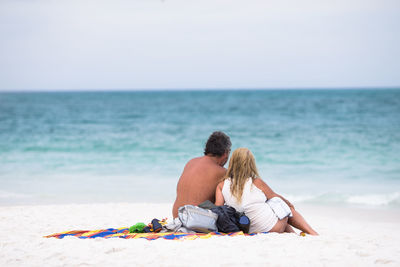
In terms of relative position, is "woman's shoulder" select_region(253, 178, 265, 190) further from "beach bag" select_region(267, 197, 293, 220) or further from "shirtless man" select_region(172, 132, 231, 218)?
"shirtless man" select_region(172, 132, 231, 218)

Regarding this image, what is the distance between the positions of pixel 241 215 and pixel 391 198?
507 cm

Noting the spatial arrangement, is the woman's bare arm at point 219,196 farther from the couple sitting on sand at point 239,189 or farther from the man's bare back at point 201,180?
the man's bare back at point 201,180

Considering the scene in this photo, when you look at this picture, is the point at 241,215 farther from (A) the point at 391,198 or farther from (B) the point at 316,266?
(A) the point at 391,198

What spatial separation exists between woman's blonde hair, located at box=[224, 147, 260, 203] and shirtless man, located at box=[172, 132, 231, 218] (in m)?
0.30

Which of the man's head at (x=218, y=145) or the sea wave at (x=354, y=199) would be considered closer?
the man's head at (x=218, y=145)

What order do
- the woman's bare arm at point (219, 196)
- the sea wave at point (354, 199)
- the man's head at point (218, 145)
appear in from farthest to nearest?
the sea wave at point (354, 199) < the man's head at point (218, 145) < the woman's bare arm at point (219, 196)

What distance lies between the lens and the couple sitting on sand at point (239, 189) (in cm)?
462

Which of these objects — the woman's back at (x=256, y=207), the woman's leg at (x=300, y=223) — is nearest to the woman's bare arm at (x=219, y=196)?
the woman's back at (x=256, y=207)

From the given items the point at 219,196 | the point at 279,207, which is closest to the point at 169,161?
the point at 219,196

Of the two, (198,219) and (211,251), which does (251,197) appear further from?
(211,251)

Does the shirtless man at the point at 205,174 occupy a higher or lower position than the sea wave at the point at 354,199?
higher

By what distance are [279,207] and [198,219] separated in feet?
2.81

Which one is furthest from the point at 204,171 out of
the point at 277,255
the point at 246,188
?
the point at 277,255

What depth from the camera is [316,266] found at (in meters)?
3.58
